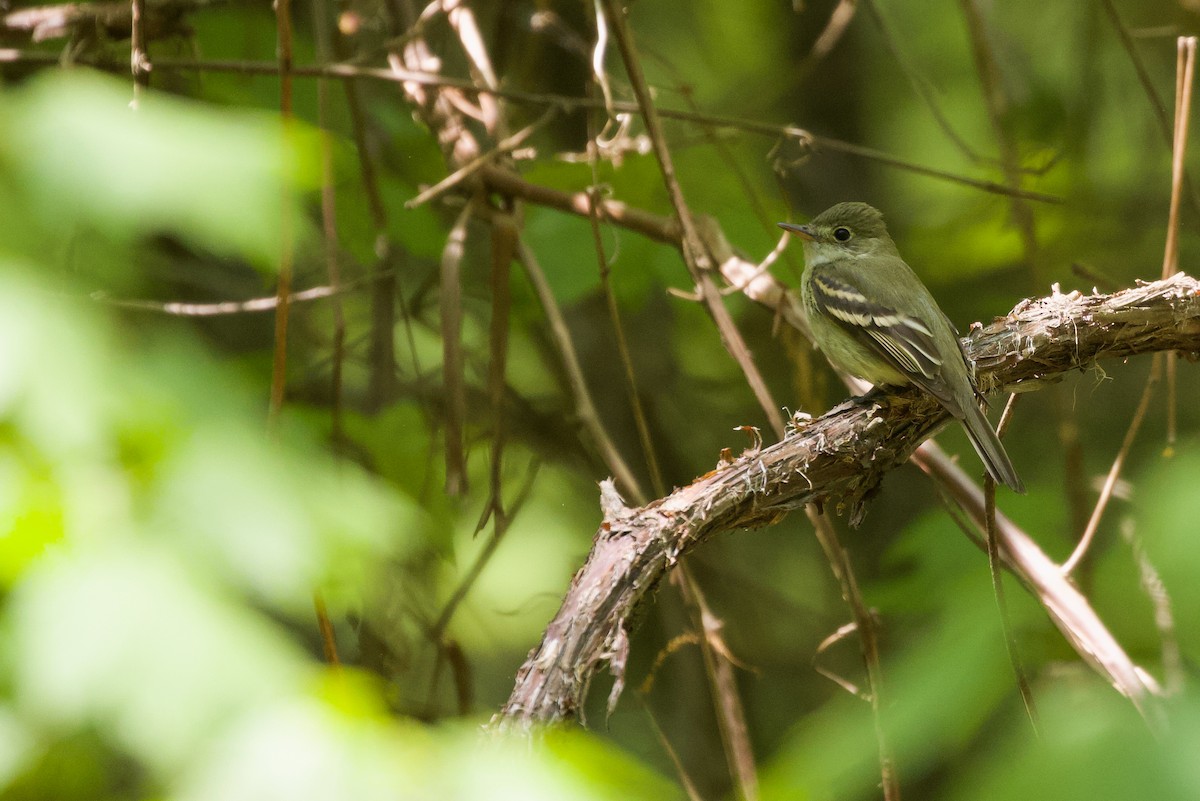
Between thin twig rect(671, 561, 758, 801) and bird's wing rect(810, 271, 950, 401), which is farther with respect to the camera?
thin twig rect(671, 561, 758, 801)

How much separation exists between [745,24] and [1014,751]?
6464 mm

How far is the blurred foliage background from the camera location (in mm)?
1000

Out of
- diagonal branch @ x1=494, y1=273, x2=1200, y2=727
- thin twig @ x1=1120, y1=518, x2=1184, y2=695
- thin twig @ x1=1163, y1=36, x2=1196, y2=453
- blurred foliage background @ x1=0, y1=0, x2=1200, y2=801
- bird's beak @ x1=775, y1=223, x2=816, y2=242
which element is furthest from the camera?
bird's beak @ x1=775, y1=223, x2=816, y2=242

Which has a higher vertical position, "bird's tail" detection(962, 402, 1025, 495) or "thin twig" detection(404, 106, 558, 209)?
"thin twig" detection(404, 106, 558, 209)

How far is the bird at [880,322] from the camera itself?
3.03m

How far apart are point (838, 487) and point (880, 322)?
1.02 m

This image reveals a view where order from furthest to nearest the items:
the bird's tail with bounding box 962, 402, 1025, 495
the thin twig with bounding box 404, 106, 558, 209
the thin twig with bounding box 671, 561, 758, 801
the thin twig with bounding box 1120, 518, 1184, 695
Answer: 1. the thin twig with bounding box 404, 106, 558, 209
2. the thin twig with bounding box 671, 561, 758, 801
3. the bird's tail with bounding box 962, 402, 1025, 495
4. the thin twig with bounding box 1120, 518, 1184, 695

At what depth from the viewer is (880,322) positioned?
356 cm

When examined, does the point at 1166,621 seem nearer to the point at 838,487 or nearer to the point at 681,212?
the point at 838,487

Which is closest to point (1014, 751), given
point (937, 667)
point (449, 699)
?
point (937, 667)

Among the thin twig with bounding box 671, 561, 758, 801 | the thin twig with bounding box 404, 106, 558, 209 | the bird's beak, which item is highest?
the thin twig with bounding box 404, 106, 558, 209

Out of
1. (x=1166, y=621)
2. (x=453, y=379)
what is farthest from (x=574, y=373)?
(x=1166, y=621)

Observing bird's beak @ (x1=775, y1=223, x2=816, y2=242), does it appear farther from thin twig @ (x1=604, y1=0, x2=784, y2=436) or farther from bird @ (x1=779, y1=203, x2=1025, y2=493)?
thin twig @ (x1=604, y1=0, x2=784, y2=436)

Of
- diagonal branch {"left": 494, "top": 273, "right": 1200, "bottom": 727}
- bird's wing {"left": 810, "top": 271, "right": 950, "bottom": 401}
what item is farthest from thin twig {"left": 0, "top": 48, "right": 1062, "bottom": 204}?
diagonal branch {"left": 494, "top": 273, "right": 1200, "bottom": 727}
